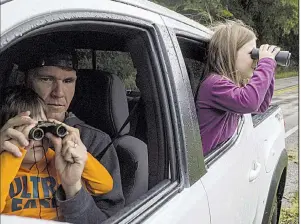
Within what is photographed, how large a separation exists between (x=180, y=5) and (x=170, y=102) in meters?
17.0

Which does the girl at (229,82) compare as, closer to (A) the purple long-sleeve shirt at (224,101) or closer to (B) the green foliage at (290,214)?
(A) the purple long-sleeve shirt at (224,101)

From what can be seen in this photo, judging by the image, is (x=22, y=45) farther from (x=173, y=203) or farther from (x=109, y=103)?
(x=173, y=203)

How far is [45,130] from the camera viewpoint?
148 cm

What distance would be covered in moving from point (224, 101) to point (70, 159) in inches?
48.9

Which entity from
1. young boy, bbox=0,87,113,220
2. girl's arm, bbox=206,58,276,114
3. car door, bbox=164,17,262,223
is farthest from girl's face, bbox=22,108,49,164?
girl's arm, bbox=206,58,276,114

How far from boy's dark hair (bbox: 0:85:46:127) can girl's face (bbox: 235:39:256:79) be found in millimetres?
1465

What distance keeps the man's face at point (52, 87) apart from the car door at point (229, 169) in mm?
502

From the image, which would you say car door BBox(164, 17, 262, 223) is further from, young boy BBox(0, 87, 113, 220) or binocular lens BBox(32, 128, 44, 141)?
binocular lens BBox(32, 128, 44, 141)

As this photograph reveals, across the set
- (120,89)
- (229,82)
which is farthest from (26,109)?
(229,82)

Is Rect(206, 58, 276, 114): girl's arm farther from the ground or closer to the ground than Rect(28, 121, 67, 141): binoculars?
closer to the ground

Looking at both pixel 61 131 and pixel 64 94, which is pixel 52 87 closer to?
pixel 64 94

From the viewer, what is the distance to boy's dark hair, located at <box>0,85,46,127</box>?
172 centimetres

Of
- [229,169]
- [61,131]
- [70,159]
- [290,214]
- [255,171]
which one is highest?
[61,131]

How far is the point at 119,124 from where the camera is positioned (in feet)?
8.21
